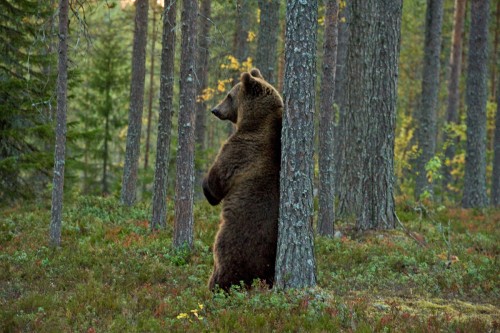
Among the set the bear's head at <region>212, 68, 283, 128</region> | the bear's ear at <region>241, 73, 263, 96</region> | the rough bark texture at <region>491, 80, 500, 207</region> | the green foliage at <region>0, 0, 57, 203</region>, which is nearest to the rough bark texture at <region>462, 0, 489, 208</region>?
the rough bark texture at <region>491, 80, 500, 207</region>

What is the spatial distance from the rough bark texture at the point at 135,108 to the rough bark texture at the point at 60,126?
6.09 metres

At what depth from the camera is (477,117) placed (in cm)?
2267

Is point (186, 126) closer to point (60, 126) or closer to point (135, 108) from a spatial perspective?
point (60, 126)

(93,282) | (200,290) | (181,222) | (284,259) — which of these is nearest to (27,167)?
(181,222)

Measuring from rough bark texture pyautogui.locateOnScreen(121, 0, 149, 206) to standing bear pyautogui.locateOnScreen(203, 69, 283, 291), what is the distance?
1018 cm

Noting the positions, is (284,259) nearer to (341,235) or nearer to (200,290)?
(200,290)

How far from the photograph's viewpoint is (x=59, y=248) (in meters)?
12.2

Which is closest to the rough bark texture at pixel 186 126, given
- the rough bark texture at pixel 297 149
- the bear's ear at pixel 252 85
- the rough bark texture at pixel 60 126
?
the rough bark texture at pixel 60 126

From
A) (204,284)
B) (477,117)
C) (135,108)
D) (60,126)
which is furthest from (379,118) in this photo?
(477,117)

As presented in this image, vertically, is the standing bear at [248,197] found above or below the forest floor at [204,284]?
above

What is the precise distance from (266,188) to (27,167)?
12.2 metres

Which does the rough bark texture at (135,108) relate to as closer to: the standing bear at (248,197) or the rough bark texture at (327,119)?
the rough bark texture at (327,119)

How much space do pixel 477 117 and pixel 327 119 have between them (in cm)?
1159

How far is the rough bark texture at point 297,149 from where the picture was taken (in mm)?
7684
